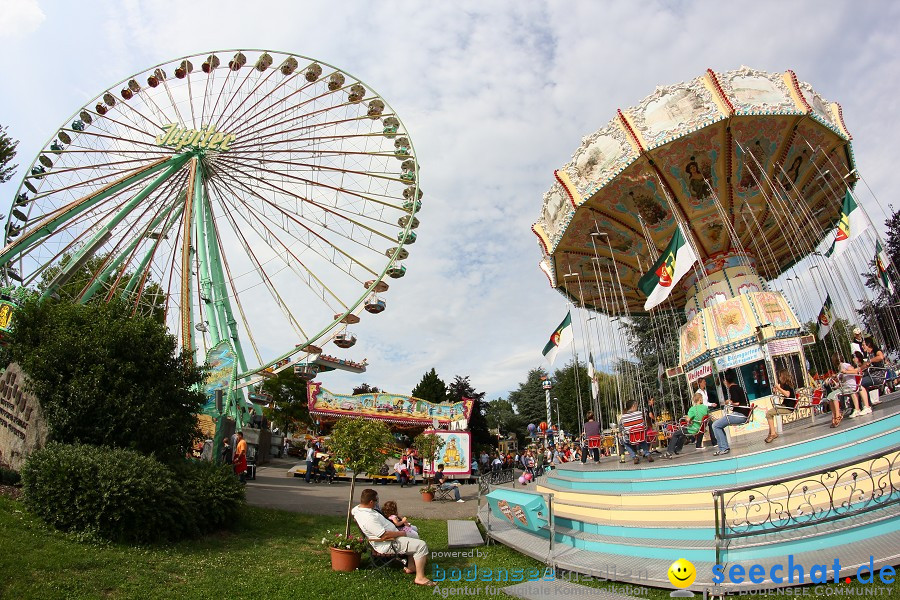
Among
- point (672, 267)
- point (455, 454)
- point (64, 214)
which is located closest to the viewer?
point (672, 267)

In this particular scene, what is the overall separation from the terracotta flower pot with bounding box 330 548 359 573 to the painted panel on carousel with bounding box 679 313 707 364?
43.4 feet

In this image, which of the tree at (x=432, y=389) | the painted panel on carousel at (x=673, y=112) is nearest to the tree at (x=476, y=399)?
the tree at (x=432, y=389)

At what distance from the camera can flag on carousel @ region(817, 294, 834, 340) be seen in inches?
569

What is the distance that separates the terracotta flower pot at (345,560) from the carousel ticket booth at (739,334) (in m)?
10.8

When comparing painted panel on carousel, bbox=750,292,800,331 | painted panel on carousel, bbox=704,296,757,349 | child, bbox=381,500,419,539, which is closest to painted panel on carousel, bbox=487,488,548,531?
child, bbox=381,500,419,539

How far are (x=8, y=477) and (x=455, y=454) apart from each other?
18219 mm

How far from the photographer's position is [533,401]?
196ft

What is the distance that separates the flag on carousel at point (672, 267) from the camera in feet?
42.4

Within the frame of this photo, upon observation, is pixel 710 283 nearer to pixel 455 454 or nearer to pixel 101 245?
pixel 455 454

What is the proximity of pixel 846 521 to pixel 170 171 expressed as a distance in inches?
871

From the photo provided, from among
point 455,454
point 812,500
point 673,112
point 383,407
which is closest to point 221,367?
point 455,454

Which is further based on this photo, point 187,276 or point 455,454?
point 455,454

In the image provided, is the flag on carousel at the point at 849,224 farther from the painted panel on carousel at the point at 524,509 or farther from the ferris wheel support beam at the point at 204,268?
the ferris wheel support beam at the point at 204,268

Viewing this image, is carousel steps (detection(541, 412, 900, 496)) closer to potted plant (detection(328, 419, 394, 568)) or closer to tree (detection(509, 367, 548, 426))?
potted plant (detection(328, 419, 394, 568))
